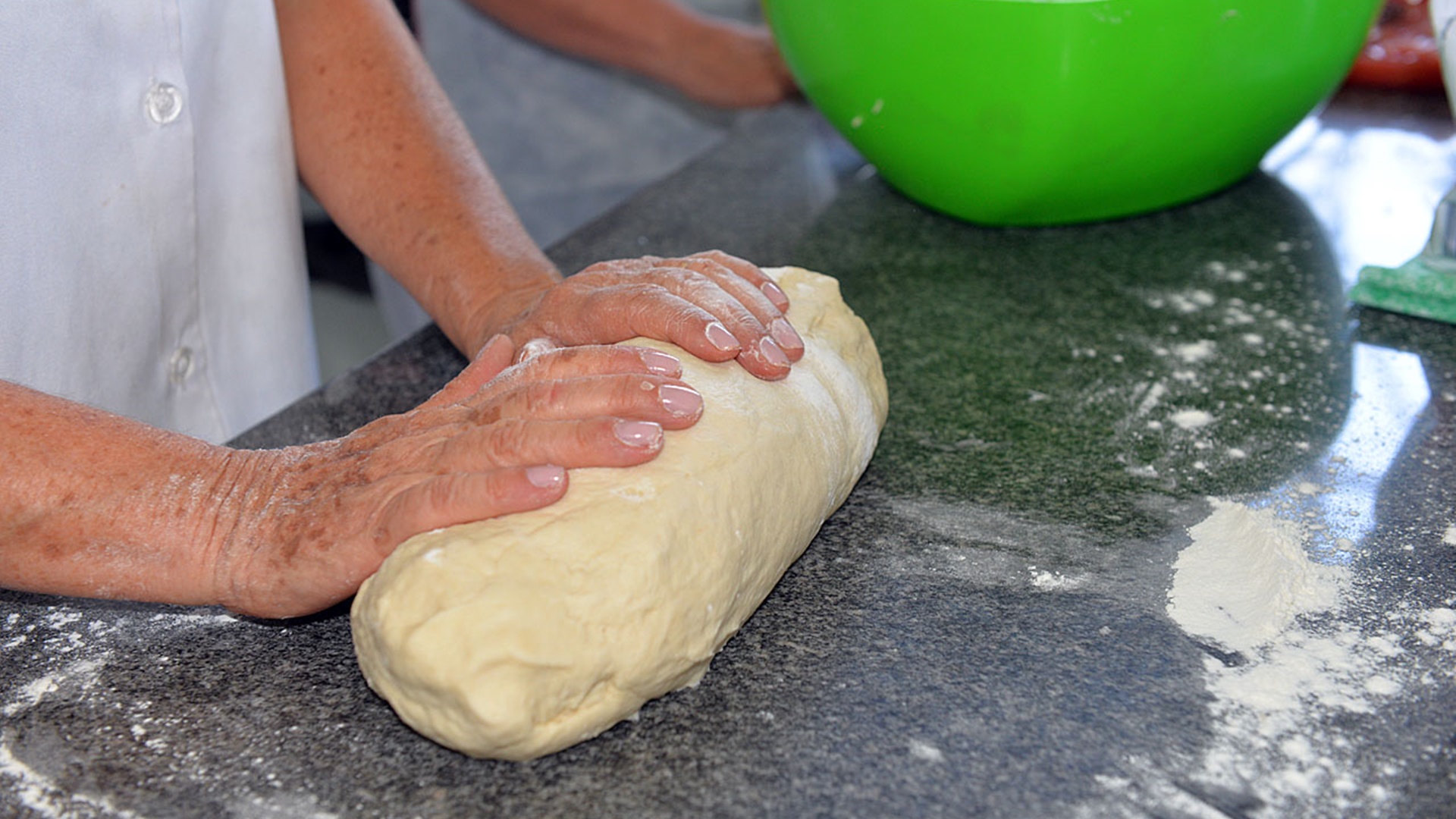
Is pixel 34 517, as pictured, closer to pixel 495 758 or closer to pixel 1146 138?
pixel 495 758

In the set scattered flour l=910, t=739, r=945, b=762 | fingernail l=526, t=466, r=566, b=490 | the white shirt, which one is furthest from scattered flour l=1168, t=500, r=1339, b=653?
the white shirt

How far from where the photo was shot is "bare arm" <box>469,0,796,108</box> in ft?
7.29

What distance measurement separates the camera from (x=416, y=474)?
37.2 inches

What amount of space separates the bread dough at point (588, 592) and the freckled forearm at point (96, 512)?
0.55 ft

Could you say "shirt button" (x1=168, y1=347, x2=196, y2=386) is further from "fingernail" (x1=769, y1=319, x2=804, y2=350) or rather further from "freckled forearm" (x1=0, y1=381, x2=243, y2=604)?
"fingernail" (x1=769, y1=319, x2=804, y2=350)

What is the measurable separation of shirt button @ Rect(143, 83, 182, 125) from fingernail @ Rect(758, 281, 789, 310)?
0.72 m

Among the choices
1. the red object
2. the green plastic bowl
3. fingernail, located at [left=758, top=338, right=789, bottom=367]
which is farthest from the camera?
the red object

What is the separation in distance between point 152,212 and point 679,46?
1.17m

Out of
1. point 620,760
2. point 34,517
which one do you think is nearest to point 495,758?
point 620,760

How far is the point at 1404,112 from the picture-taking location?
2.08 metres

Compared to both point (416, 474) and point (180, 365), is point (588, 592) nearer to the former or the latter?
point (416, 474)

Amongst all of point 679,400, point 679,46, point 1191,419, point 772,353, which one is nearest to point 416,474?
point 679,400

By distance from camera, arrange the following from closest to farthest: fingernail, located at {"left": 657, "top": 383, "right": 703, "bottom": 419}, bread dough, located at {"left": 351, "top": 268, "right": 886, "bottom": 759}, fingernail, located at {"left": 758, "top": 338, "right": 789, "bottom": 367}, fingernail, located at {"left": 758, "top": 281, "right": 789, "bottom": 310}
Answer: bread dough, located at {"left": 351, "top": 268, "right": 886, "bottom": 759}
fingernail, located at {"left": 657, "top": 383, "right": 703, "bottom": 419}
fingernail, located at {"left": 758, "top": 338, "right": 789, "bottom": 367}
fingernail, located at {"left": 758, "top": 281, "right": 789, "bottom": 310}

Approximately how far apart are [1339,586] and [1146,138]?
74 cm
